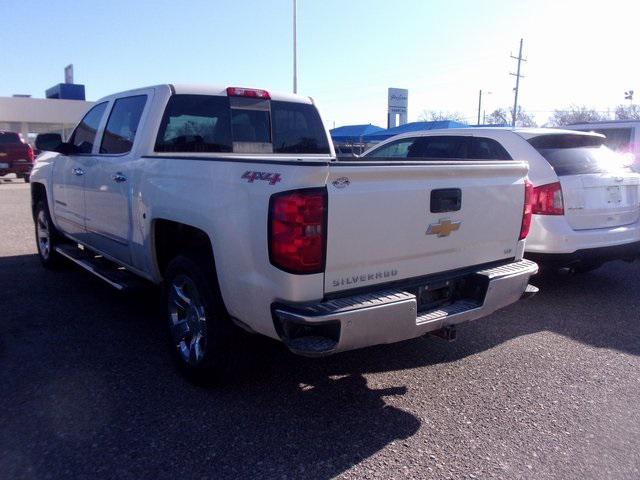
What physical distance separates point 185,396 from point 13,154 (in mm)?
21802

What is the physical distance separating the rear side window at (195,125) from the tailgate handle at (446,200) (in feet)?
7.21

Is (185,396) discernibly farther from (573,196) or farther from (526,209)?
(573,196)

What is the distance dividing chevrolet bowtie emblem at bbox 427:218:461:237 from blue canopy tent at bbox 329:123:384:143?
23.5 m

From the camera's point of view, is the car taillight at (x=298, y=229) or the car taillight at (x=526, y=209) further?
the car taillight at (x=526, y=209)

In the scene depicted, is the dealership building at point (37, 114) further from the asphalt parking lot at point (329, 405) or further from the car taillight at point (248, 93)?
the asphalt parking lot at point (329, 405)

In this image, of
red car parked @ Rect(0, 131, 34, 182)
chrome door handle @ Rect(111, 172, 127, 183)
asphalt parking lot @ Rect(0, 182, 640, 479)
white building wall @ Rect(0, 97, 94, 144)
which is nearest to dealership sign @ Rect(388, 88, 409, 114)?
red car parked @ Rect(0, 131, 34, 182)

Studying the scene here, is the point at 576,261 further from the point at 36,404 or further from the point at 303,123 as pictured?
the point at 36,404

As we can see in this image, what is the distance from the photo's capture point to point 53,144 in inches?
224

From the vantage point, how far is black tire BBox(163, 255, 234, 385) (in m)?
3.57

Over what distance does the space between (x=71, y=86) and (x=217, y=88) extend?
53825 millimetres

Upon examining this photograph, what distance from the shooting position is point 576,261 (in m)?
5.60

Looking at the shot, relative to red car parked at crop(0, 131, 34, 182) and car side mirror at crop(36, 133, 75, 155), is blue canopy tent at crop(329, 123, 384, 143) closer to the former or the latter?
red car parked at crop(0, 131, 34, 182)

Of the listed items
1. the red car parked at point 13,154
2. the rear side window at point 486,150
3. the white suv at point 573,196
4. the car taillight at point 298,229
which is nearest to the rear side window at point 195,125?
the car taillight at point 298,229

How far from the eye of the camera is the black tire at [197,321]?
11.7 ft
